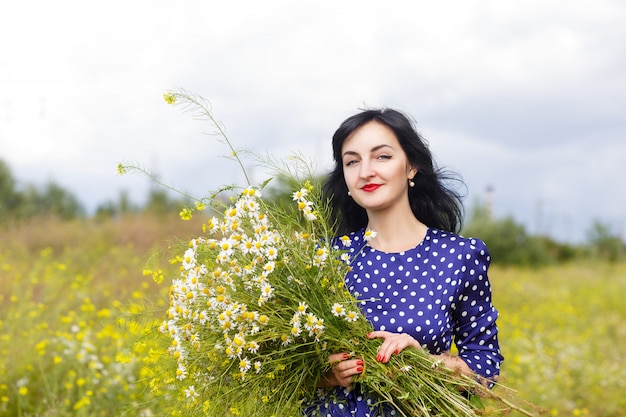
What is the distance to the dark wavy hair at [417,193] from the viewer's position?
288 cm

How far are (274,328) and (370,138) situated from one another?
0.87 metres

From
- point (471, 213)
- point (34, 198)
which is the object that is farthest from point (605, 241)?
point (34, 198)

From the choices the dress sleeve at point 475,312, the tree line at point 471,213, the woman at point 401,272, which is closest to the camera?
the woman at point 401,272

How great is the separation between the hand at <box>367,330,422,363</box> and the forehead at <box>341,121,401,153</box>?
73 cm

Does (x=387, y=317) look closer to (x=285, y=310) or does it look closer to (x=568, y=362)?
(x=285, y=310)

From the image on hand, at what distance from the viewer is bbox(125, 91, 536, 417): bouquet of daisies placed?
2396 mm

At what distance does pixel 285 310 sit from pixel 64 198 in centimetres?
2119

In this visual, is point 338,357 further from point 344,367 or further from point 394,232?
point 394,232

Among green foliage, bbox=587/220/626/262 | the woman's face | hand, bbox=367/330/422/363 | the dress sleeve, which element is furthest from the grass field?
green foliage, bbox=587/220/626/262

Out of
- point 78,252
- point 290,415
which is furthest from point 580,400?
point 78,252

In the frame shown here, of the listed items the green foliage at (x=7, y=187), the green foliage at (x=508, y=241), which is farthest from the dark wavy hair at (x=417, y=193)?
the green foliage at (x=7, y=187)

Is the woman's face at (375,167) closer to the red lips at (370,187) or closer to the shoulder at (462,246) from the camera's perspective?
the red lips at (370,187)

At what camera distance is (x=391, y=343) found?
2436 millimetres

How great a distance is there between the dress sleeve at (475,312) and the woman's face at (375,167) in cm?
36
